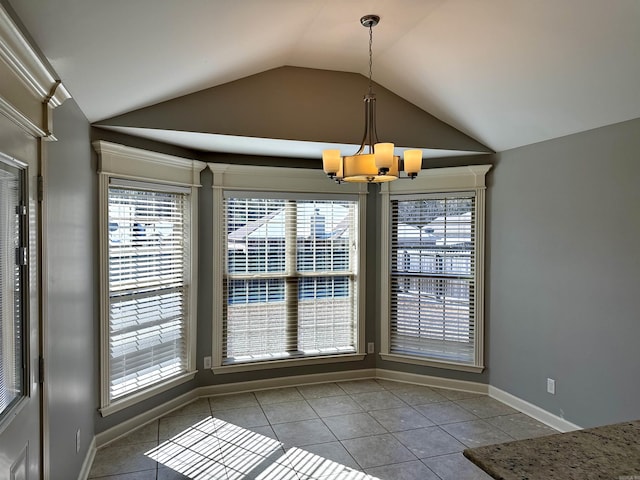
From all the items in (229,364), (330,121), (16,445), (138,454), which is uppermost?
(330,121)

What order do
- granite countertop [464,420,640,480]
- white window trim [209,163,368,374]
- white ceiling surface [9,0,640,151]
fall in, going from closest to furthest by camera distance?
granite countertop [464,420,640,480] < white ceiling surface [9,0,640,151] < white window trim [209,163,368,374]

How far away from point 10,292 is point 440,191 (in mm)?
3720

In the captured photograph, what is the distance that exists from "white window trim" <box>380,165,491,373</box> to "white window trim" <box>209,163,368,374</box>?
0.23m

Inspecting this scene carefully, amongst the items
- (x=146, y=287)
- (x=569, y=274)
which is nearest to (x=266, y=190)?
(x=146, y=287)

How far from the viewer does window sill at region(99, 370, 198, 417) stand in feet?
10.6

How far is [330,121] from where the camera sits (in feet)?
11.9

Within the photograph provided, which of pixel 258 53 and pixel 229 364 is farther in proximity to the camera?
pixel 229 364

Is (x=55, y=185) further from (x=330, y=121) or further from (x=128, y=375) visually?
(x=330, y=121)

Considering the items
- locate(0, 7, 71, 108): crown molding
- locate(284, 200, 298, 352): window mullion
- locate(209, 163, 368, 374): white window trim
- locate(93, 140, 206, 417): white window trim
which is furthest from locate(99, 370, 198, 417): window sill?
locate(0, 7, 71, 108): crown molding

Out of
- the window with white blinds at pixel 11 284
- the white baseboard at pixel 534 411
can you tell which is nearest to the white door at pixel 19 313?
the window with white blinds at pixel 11 284

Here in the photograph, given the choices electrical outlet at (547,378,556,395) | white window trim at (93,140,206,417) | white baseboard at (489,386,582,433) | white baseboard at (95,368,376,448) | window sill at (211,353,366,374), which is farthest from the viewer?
window sill at (211,353,366,374)

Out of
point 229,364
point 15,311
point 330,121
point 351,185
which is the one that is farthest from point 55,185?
point 351,185

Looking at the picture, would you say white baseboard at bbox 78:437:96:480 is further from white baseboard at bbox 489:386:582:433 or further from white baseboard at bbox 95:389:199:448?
white baseboard at bbox 489:386:582:433

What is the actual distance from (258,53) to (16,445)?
255 centimetres
